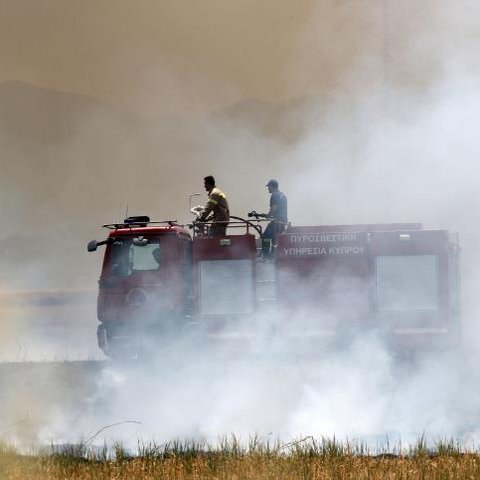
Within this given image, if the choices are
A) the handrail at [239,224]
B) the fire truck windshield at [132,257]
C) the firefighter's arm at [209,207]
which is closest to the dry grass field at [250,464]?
the handrail at [239,224]

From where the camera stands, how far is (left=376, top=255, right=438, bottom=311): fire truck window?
18094mm

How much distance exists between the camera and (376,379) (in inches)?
706

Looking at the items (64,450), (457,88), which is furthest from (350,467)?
(457,88)

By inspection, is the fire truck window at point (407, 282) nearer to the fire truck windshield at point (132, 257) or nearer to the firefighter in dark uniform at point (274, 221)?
the firefighter in dark uniform at point (274, 221)

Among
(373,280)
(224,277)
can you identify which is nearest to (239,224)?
(224,277)

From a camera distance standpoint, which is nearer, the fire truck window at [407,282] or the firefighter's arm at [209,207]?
the fire truck window at [407,282]

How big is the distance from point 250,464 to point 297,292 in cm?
640

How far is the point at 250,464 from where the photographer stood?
40.0ft

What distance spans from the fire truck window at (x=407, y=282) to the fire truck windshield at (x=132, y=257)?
3.60 meters

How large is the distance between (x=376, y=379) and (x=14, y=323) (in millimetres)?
39481

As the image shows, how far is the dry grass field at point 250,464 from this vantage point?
11898 millimetres

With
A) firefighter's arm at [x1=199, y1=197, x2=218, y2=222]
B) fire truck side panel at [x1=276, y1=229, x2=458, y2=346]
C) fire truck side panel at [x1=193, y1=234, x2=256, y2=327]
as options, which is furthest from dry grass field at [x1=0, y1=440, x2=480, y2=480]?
firefighter's arm at [x1=199, y1=197, x2=218, y2=222]

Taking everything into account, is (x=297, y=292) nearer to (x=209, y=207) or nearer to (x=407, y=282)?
(x=407, y=282)

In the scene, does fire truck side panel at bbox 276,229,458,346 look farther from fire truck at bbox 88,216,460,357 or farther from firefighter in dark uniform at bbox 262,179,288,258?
Answer: firefighter in dark uniform at bbox 262,179,288,258
